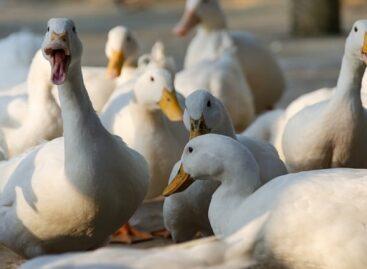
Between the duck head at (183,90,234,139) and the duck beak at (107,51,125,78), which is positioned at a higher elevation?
the duck head at (183,90,234,139)

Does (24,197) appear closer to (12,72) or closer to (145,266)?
(145,266)

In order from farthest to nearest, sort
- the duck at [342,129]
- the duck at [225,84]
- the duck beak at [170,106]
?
1. the duck at [225,84]
2. the duck beak at [170,106]
3. the duck at [342,129]

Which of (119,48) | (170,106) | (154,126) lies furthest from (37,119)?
(119,48)

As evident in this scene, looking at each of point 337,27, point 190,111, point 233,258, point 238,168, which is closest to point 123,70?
point 190,111

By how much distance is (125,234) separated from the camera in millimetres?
6430

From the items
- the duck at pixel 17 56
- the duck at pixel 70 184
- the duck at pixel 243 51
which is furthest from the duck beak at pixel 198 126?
the duck at pixel 243 51

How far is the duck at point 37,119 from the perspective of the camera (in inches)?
274

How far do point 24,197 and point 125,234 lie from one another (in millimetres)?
1212

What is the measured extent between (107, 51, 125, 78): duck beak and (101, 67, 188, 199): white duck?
109cm

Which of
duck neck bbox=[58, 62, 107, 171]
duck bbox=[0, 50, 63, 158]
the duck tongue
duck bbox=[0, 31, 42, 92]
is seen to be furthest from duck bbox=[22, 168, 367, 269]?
duck bbox=[0, 31, 42, 92]

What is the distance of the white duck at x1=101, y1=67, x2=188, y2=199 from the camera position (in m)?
6.61

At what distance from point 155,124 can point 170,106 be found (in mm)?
236

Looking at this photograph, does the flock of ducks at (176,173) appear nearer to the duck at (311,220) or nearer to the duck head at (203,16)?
the duck at (311,220)

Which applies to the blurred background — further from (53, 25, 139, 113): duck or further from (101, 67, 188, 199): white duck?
(101, 67, 188, 199): white duck
